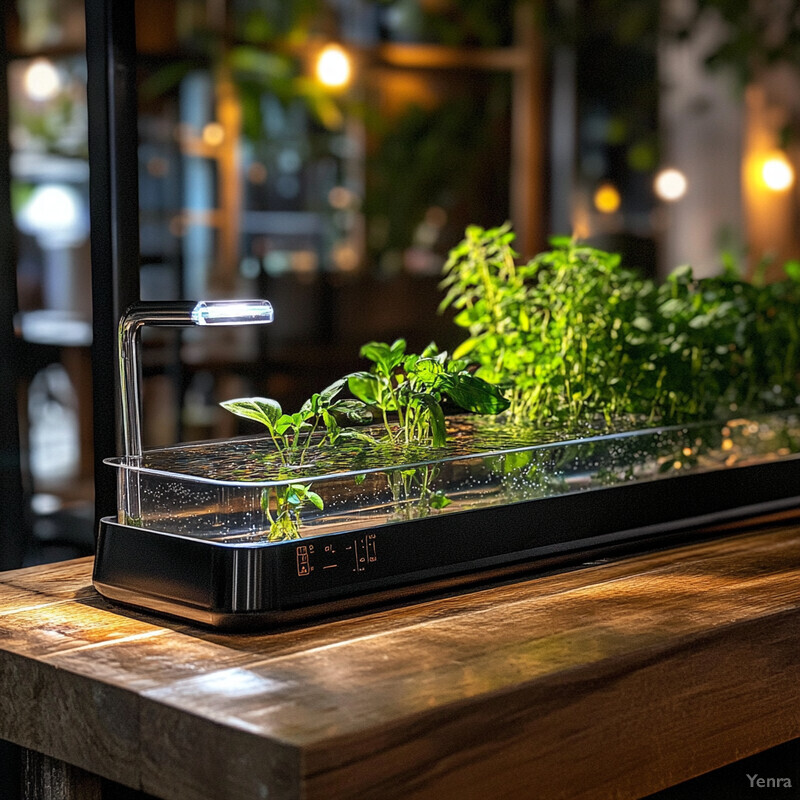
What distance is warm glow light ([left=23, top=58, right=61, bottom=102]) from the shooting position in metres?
5.93

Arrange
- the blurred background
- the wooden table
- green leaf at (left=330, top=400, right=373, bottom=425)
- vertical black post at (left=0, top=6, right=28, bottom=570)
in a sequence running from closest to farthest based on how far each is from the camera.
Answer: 1. the wooden table
2. green leaf at (left=330, top=400, right=373, bottom=425)
3. vertical black post at (left=0, top=6, right=28, bottom=570)
4. the blurred background

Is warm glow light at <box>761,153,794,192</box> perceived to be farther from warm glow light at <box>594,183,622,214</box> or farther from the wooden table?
the wooden table

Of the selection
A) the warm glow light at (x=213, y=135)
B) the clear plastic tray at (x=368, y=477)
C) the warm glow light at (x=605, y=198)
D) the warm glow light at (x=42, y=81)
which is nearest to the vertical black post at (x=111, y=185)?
the clear plastic tray at (x=368, y=477)

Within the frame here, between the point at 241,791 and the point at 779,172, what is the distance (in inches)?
185

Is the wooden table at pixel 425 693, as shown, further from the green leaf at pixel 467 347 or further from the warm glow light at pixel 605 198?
the warm glow light at pixel 605 198

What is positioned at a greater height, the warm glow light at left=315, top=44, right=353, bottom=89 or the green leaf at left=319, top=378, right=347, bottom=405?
the warm glow light at left=315, top=44, right=353, bottom=89

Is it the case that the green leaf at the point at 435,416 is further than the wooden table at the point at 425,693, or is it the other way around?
the green leaf at the point at 435,416

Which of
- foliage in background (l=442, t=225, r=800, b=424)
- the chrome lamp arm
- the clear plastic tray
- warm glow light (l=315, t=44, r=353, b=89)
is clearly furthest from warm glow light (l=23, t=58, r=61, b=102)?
the chrome lamp arm

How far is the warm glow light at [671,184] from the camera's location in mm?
5520

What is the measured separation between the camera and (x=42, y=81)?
5.95 meters

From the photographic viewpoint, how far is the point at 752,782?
1290mm

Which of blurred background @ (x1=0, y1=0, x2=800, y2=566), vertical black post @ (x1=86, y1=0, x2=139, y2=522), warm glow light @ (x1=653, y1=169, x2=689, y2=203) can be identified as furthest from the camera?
warm glow light @ (x1=653, y1=169, x2=689, y2=203)

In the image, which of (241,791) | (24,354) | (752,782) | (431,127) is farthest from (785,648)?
(431,127)

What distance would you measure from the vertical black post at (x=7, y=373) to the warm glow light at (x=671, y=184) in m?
4.47
